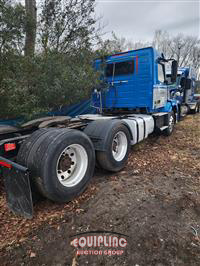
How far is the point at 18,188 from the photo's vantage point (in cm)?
197

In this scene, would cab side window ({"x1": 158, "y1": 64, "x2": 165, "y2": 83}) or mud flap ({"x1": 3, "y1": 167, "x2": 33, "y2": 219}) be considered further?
cab side window ({"x1": 158, "y1": 64, "x2": 165, "y2": 83})

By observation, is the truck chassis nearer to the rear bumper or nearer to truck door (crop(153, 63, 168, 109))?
the rear bumper

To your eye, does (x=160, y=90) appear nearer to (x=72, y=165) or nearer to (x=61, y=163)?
(x=72, y=165)

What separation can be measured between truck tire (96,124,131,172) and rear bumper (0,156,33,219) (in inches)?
56.1

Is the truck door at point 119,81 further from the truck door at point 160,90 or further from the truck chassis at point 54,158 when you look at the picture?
the truck chassis at point 54,158

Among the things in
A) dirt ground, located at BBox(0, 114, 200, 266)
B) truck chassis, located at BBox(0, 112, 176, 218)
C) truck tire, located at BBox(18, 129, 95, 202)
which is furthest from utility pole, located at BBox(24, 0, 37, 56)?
dirt ground, located at BBox(0, 114, 200, 266)

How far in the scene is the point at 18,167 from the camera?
1876 millimetres

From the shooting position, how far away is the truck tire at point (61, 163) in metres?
2.01

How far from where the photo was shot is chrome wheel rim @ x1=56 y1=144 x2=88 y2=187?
2.40 m

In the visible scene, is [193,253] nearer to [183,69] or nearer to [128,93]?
[128,93]

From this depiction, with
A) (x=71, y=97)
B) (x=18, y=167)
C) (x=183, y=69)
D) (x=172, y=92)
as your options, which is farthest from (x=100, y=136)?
(x=183, y=69)

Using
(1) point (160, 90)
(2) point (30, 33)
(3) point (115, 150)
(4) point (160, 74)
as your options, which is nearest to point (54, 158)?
→ (3) point (115, 150)

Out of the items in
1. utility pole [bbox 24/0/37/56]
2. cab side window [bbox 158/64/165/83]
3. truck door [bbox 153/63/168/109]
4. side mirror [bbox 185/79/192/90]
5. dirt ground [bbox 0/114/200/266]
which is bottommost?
dirt ground [bbox 0/114/200/266]

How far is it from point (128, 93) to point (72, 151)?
325 cm
